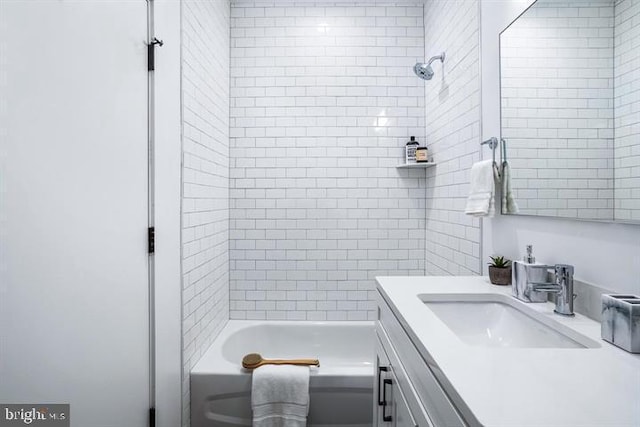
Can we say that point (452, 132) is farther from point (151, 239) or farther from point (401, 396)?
point (151, 239)

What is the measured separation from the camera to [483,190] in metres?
1.47

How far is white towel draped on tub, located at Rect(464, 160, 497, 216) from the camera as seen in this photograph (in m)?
1.43

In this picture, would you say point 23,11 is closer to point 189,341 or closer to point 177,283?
point 177,283

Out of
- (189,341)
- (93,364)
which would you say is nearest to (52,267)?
(93,364)

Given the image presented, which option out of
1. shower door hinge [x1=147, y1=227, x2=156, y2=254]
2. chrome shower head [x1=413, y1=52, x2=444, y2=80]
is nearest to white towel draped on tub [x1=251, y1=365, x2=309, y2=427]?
shower door hinge [x1=147, y1=227, x2=156, y2=254]

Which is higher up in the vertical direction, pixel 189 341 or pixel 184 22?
pixel 184 22

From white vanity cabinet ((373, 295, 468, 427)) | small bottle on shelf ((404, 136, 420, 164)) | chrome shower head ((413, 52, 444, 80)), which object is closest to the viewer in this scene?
white vanity cabinet ((373, 295, 468, 427))

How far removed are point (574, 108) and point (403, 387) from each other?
3.58 ft

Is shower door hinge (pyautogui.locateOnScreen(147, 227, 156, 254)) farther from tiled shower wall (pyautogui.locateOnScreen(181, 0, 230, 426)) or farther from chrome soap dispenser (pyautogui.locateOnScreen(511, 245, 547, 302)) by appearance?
chrome soap dispenser (pyautogui.locateOnScreen(511, 245, 547, 302))

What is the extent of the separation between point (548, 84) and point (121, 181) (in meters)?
1.64

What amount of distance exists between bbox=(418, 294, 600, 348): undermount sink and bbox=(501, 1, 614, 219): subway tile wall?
1.21 feet

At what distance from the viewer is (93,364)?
3.36 feet

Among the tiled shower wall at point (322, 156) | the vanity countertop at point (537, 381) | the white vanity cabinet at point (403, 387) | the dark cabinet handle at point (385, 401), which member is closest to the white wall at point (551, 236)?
the vanity countertop at point (537, 381)

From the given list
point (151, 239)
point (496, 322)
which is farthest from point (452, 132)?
point (151, 239)
